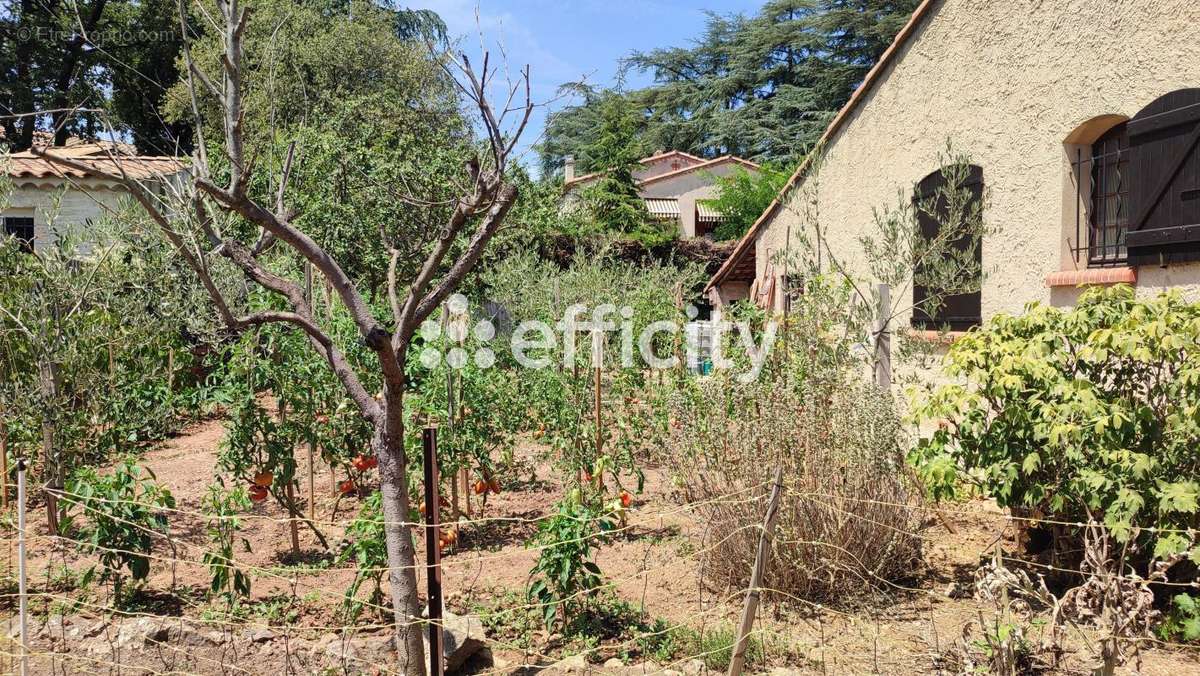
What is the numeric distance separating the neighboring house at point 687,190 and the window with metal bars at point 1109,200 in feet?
74.1

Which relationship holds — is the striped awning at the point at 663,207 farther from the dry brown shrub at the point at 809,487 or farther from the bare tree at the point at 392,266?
the bare tree at the point at 392,266

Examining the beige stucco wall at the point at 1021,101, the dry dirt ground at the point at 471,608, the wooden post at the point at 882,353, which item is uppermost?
the beige stucco wall at the point at 1021,101

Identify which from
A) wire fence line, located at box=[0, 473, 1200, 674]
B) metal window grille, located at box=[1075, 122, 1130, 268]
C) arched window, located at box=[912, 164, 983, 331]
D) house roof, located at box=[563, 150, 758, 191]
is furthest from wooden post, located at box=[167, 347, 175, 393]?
house roof, located at box=[563, 150, 758, 191]

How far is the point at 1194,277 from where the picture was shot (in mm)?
5555

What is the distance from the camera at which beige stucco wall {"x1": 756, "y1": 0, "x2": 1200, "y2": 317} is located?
19.4ft

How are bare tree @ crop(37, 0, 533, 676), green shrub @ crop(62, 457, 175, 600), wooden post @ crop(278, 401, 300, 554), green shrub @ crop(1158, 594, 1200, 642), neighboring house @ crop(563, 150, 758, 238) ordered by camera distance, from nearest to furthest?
bare tree @ crop(37, 0, 533, 676) → green shrub @ crop(1158, 594, 1200, 642) → green shrub @ crop(62, 457, 175, 600) → wooden post @ crop(278, 401, 300, 554) → neighboring house @ crop(563, 150, 758, 238)

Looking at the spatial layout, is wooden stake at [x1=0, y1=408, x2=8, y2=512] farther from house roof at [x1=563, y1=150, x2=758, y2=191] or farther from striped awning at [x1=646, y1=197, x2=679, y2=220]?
striped awning at [x1=646, y1=197, x2=679, y2=220]

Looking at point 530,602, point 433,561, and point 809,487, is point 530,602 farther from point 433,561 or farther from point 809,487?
point 809,487

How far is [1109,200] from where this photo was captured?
6.58 m

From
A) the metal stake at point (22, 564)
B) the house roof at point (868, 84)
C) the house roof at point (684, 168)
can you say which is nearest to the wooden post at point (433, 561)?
the metal stake at point (22, 564)

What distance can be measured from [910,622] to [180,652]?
12.2ft

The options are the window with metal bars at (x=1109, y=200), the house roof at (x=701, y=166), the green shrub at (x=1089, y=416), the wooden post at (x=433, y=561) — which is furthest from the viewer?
the house roof at (x=701, y=166)

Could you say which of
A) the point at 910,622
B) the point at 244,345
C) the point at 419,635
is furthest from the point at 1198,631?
the point at 244,345

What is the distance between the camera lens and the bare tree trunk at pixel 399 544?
144 inches
